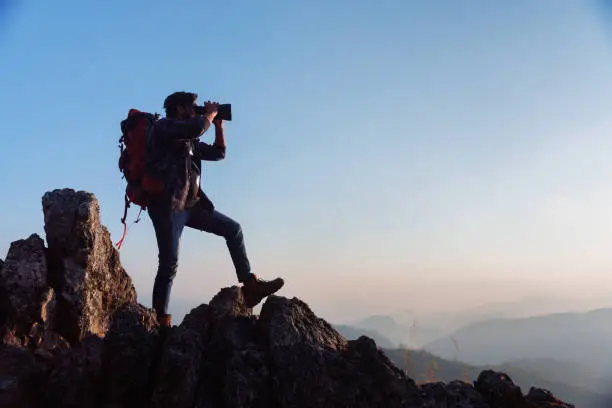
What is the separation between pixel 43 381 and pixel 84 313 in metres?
1.52

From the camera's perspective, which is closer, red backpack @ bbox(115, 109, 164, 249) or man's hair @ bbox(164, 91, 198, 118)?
red backpack @ bbox(115, 109, 164, 249)

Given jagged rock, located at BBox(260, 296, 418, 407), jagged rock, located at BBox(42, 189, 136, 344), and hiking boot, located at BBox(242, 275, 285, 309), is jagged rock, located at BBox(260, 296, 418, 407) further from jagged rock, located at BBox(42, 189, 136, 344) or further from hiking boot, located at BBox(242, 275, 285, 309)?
jagged rock, located at BBox(42, 189, 136, 344)

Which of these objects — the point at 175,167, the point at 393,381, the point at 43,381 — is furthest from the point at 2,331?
the point at 393,381

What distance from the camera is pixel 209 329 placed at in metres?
7.27

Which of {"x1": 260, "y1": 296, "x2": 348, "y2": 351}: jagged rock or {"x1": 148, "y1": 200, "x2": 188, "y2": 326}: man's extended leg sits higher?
{"x1": 148, "y1": 200, "x2": 188, "y2": 326}: man's extended leg

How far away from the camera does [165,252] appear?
8.23 metres

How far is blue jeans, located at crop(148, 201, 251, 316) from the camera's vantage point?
8.20 m

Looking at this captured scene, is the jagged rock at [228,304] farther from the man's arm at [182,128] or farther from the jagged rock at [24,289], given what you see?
the man's arm at [182,128]

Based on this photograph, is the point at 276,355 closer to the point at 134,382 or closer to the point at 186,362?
the point at 186,362

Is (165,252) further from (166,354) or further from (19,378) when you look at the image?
(19,378)

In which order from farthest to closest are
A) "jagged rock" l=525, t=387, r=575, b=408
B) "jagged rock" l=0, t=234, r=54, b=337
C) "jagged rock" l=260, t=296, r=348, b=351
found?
"jagged rock" l=0, t=234, r=54, b=337
"jagged rock" l=260, t=296, r=348, b=351
"jagged rock" l=525, t=387, r=575, b=408

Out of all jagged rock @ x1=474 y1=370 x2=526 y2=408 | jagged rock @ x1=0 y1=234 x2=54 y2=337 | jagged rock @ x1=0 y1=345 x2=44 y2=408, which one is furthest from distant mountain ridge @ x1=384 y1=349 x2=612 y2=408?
jagged rock @ x1=0 y1=234 x2=54 y2=337

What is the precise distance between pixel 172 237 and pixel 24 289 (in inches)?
95.6

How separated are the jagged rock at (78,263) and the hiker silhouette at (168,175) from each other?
801 millimetres
